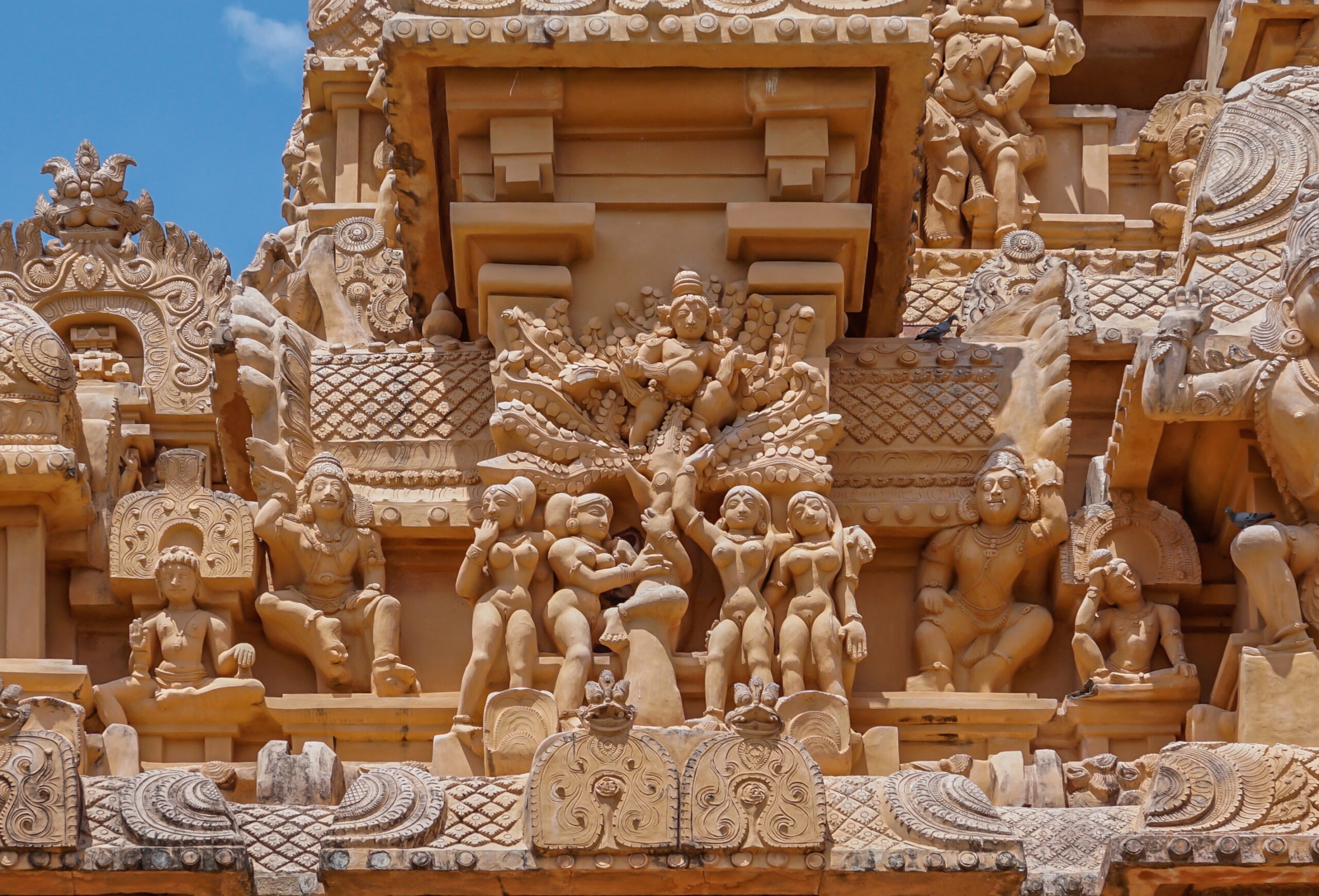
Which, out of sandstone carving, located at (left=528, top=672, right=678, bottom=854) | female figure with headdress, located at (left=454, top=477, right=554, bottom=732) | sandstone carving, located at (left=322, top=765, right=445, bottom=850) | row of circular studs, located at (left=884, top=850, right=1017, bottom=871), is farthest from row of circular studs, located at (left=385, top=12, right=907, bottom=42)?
row of circular studs, located at (left=884, top=850, right=1017, bottom=871)

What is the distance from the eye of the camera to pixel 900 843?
15.2m

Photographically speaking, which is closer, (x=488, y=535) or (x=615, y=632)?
(x=615, y=632)

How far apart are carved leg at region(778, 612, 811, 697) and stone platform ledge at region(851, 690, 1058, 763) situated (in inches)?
20.4

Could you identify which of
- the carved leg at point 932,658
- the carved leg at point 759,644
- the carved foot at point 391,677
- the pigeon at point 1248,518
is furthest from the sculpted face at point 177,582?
the pigeon at point 1248,518

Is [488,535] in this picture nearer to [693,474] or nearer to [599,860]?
[693,474]

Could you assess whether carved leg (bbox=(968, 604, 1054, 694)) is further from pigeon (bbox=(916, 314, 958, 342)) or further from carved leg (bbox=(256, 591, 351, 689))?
Answer: carved leg (bbox=(256, 591, 351, 689))

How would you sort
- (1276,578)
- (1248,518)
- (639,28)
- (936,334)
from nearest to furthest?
1. (1276,578)
2. (1248,518)
3. (639,28)
4. (936,334)

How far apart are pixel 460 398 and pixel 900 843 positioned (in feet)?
14.1

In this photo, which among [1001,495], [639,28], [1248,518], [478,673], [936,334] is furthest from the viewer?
[936,334]

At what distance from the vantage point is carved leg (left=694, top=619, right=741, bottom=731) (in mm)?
17062

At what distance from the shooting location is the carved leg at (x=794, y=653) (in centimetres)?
1712

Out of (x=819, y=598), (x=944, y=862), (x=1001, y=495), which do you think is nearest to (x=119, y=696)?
(x=819, y=598)

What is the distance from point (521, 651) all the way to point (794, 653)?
1.33 metres

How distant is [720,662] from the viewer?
1719 centimetres
